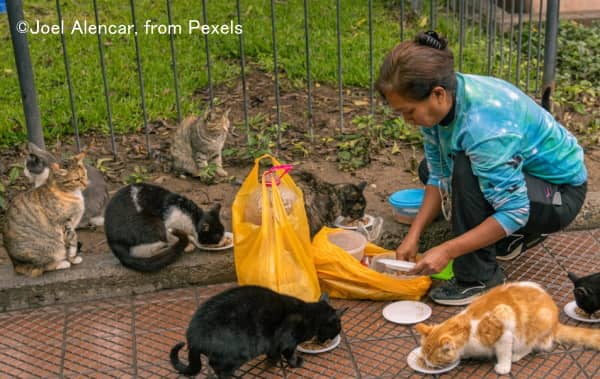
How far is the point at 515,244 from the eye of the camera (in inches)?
172

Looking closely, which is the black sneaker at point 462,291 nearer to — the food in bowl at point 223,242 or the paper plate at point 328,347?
the paper plate at point 328,347

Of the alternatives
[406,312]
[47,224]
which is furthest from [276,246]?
[47,224]

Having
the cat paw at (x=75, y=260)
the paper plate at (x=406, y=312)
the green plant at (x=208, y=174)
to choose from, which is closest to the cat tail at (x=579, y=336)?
the paper plate at (x=406, y=312)

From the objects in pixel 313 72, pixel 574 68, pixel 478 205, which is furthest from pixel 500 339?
pixel 574 68

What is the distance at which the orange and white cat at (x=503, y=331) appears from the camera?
3.53 metres

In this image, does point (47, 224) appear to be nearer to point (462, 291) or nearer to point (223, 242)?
point (223, 242)

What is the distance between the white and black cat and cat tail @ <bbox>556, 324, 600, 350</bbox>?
2.01 metres

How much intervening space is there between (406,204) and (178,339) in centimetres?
164

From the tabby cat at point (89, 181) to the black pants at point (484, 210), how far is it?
7.79 ft

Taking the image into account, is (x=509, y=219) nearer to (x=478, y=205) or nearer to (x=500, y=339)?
(x=478, y=205)

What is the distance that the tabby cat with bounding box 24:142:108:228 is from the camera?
5.12 metres

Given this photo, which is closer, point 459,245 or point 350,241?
point 459,245

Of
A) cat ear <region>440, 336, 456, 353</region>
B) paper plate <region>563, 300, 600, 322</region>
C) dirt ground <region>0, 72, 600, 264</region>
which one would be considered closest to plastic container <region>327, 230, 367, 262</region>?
dirt ground <region>0, 72, 600, 264</region>

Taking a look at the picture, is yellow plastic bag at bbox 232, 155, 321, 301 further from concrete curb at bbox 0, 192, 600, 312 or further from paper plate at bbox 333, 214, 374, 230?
paper plate at bbox 333, 214, 374, 230
